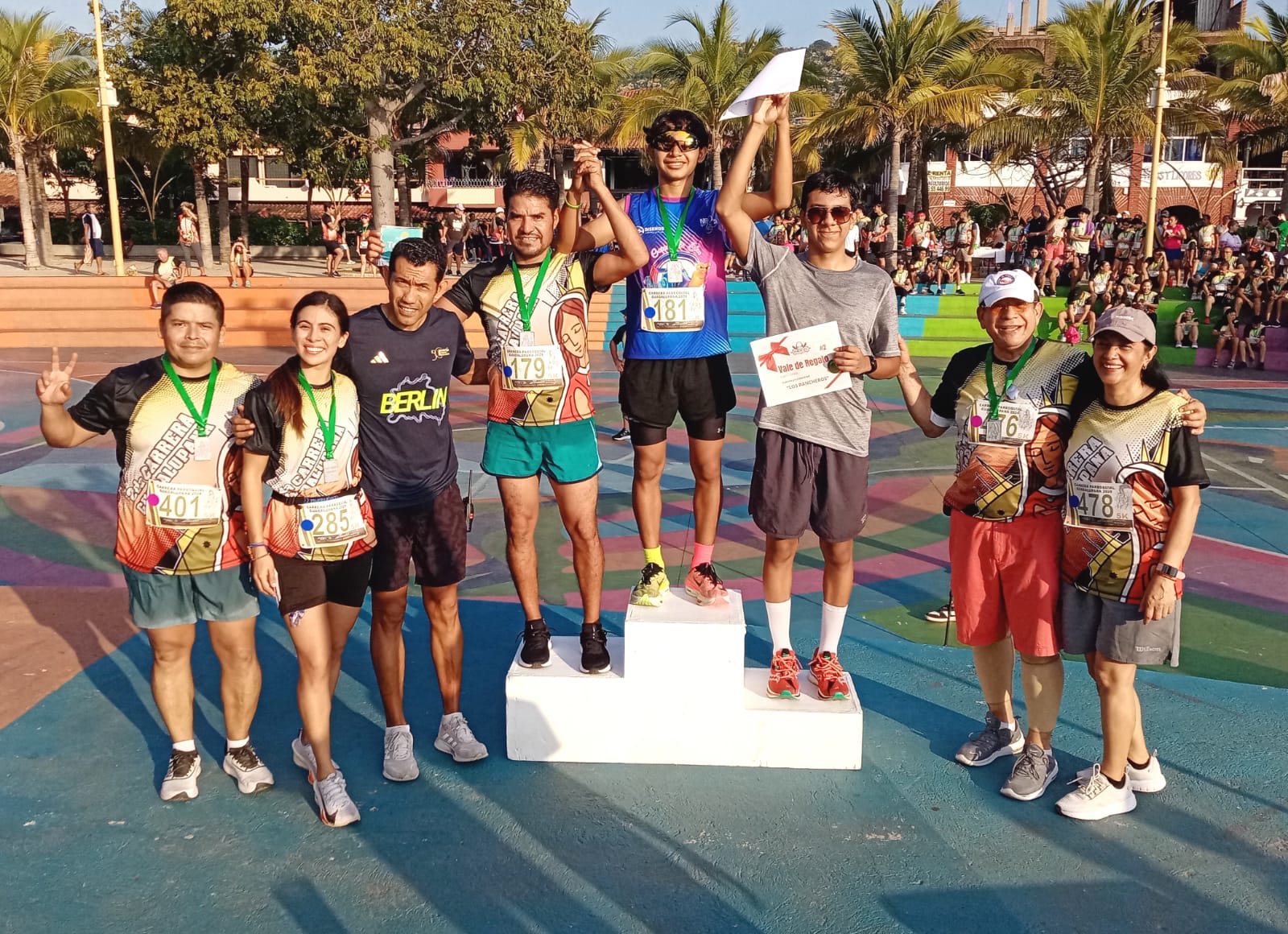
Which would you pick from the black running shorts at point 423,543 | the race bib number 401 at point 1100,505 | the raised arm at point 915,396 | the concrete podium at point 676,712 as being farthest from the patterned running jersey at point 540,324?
the race bib number 401 at point 1100,505

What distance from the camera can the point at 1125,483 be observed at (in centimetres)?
342

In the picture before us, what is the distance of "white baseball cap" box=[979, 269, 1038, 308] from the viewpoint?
11.9 feet

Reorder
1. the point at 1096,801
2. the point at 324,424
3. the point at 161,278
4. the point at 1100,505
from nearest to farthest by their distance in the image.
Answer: the point at 1100,505 < the point at 324,424 < the point at 1096,801 < the point at 161,278

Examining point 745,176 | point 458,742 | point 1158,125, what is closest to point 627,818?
point 458,742

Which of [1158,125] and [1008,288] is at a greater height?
[1158,125]

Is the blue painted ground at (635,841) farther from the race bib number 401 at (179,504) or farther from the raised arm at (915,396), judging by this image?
the raised arm at (915,396)

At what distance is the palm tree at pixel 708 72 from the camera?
27.8 metres

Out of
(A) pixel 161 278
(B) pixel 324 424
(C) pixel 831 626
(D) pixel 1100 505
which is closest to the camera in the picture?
(D) pixel 1100 505

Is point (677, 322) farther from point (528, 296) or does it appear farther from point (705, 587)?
point (705, 587)

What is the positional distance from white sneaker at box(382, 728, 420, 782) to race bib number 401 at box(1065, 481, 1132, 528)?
8.73 ft

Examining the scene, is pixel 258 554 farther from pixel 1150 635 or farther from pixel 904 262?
pixel 904 262

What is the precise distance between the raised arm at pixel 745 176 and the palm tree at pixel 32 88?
24.8 meters

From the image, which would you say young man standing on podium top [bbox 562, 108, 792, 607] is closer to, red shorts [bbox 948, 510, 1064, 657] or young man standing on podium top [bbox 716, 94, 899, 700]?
young man standing on podium top [bbox 716, 94, 899, 700]

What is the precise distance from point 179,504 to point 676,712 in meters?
2.05
